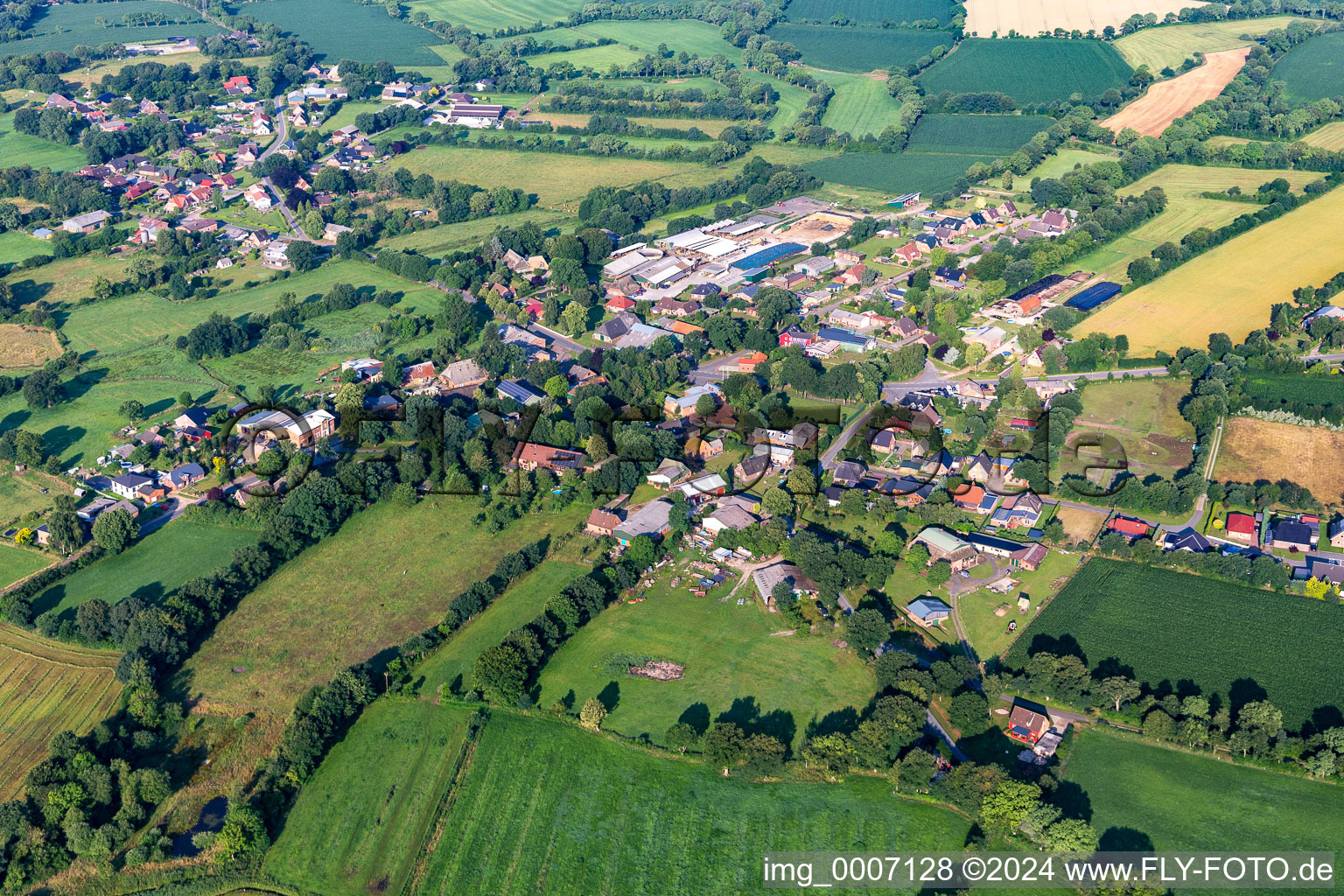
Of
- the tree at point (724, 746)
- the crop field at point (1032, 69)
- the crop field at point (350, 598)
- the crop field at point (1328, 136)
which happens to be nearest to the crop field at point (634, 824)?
the tree at point (724, 746)

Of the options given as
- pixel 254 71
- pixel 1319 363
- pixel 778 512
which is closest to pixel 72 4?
pixel 254 71

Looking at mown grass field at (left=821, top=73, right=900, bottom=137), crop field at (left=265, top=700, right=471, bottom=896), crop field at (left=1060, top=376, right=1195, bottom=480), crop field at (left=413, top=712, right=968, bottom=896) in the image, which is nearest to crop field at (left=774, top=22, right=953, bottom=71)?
mown grass field at (left=821, top=73, right=900, bottom=137)

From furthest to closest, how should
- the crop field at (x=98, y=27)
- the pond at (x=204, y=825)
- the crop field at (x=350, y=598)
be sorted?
the crop field at (x=98, y=27)
the crop field at (x=350, y=598)
the pond at (x=204, y=825)

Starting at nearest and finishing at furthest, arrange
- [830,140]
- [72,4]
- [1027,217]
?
[1027,217] → [830,140] → [72,4]

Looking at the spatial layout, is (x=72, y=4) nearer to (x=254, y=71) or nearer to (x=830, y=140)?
(x=254, y=71)

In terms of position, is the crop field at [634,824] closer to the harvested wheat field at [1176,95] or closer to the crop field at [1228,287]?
the crop field at [1228,287]

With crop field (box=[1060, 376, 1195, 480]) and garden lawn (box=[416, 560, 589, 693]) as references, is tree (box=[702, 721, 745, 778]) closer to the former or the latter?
garden lawn (box=[416, 560, 589, 693])
